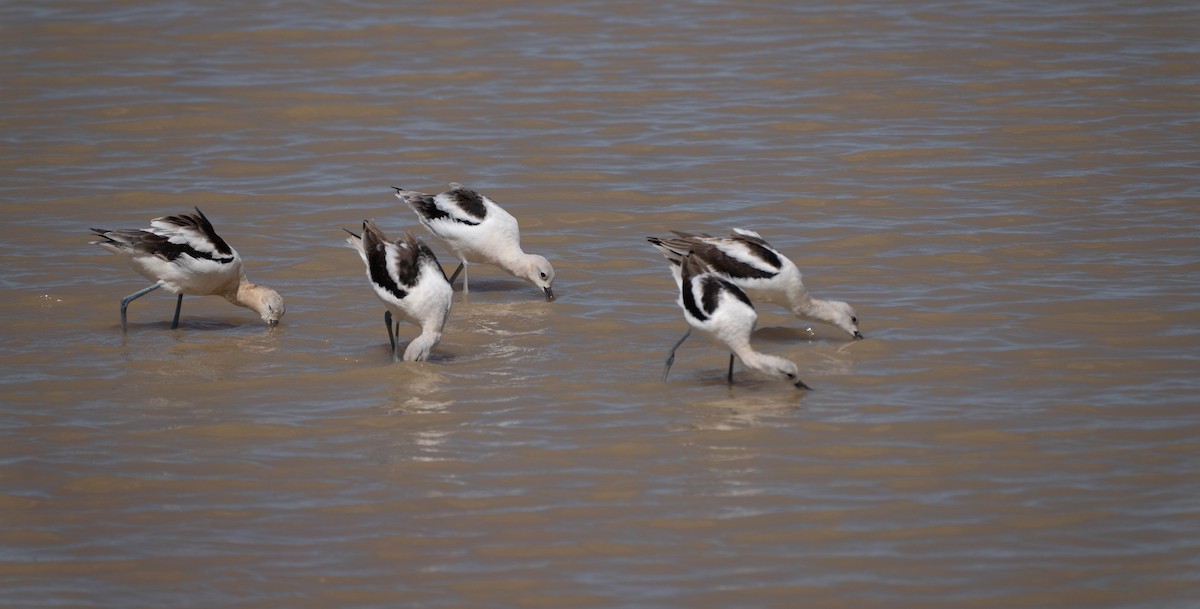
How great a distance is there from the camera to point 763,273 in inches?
372

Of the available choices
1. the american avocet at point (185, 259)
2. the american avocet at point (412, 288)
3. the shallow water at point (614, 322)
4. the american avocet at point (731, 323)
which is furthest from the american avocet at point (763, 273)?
the american avocet at point (185, 259)

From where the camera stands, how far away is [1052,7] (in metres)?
18.3

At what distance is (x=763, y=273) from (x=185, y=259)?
147 inches

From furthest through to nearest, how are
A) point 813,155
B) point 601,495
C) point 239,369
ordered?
point 813,155, point 239,369, point 601,495

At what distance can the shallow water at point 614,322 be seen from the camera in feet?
21.6

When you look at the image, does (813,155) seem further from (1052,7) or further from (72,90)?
(72,90)

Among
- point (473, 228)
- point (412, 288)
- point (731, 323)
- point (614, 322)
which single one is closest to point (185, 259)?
point (412, 288)

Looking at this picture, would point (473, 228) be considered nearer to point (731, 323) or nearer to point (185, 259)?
point (185, 259)

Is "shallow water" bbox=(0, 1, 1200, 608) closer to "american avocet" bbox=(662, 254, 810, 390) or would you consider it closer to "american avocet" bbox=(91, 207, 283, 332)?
"american avocet" bbox=(662, 254, 810, 390)

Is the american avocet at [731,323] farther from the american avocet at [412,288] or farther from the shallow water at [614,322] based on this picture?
the american avocet at [412,288]

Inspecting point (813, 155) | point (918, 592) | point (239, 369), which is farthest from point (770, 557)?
point (813, 155)

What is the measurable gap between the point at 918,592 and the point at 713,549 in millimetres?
914

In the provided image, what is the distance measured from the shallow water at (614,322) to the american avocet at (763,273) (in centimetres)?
25

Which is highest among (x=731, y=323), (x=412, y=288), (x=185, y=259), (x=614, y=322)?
(x=731, y=323)
